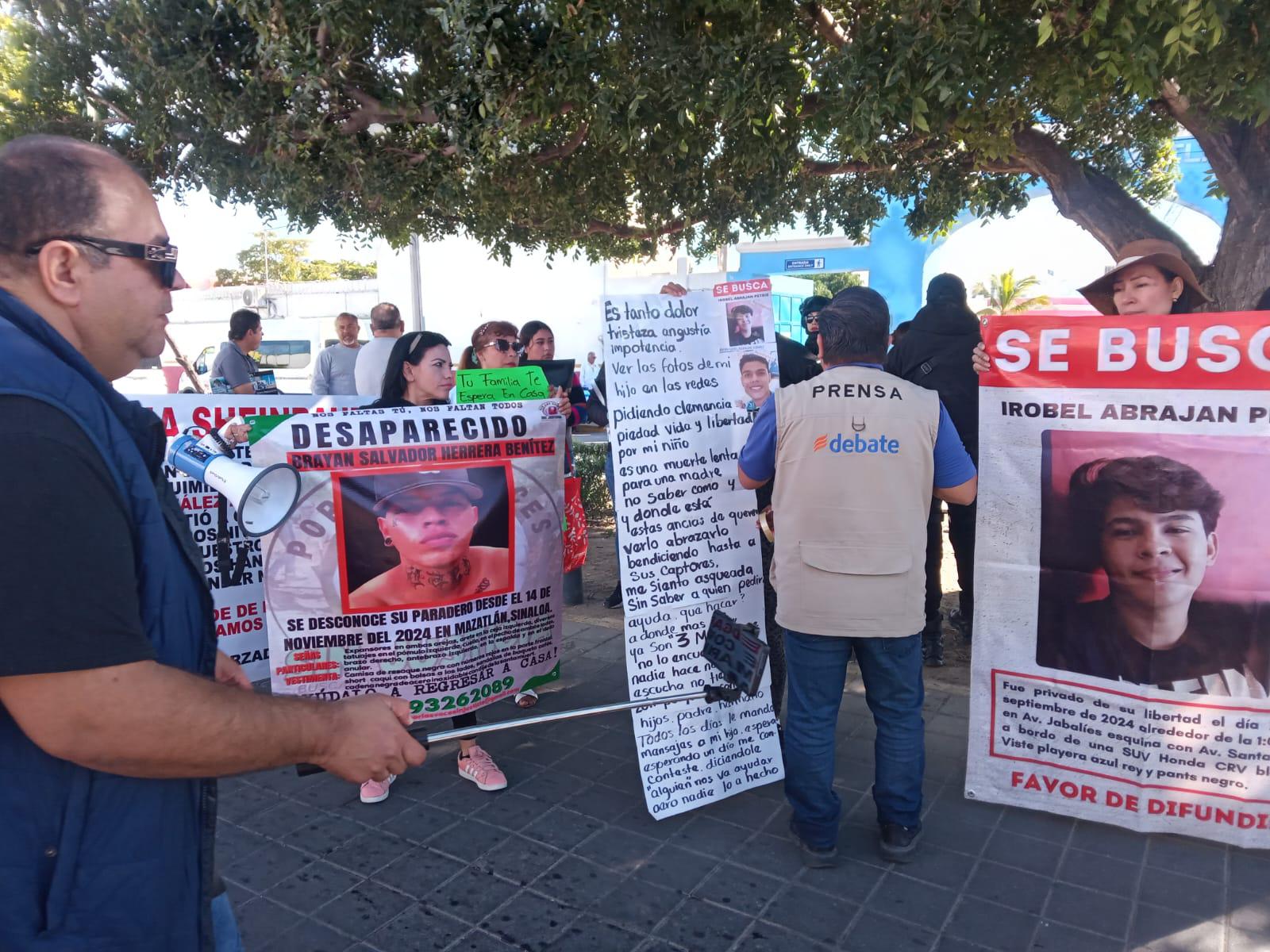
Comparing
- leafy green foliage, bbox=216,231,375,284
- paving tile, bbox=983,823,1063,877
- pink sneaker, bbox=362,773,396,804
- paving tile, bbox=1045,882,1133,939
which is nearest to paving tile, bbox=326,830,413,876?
pink sneaker, bbox=362,773,396,804

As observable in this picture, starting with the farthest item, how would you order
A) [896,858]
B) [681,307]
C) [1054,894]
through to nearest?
[681,307], [896,858], [1054,894]

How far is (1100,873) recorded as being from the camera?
3.14 m

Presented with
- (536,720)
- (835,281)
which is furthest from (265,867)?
(835,281)

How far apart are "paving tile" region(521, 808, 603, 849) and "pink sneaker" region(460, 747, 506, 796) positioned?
0.32 meters

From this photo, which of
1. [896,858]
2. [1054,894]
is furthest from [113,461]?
[1054,894]

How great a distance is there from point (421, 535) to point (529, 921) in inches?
59.1

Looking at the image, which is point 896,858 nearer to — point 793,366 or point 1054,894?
point 1054,894

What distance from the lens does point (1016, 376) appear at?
135 inches

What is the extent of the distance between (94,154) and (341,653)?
253 centimetres

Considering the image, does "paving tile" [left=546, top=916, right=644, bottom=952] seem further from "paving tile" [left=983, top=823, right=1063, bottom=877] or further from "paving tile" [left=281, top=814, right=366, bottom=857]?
"paving tile" [left=983, top=823, right=1063, bottom=877]

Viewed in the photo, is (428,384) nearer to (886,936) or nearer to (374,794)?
(374,794)

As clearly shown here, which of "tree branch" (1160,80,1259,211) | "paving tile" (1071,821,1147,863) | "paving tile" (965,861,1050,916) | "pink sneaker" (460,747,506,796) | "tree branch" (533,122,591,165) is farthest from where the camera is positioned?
"tree branch" (533,122,591,165)

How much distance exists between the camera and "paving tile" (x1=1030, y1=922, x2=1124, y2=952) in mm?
2752

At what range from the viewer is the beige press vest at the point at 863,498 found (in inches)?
119
